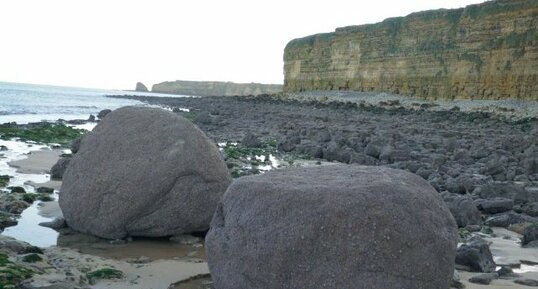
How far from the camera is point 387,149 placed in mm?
11625

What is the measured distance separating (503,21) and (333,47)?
75.3 ft

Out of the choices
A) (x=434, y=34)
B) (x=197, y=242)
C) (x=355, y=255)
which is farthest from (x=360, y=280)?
(x=434, y=34)

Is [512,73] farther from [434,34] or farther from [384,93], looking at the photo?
[384,93]

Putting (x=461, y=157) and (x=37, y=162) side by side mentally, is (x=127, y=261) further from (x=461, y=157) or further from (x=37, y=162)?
(x=461, y=157)

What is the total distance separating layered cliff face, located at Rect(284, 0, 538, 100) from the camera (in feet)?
97.9

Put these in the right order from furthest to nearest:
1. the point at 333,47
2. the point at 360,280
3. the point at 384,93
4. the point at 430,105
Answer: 1. the point at 333,47
2. the point at 384,93
3. the point at 430,105
4. the point at 360,280

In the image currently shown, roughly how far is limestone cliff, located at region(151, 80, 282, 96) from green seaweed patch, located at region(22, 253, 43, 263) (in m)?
151

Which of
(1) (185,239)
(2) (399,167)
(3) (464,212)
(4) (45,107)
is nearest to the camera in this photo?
(1) (185,239)

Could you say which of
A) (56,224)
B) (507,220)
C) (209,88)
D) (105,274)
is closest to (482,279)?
(507,220)

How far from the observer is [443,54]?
36.5 metres

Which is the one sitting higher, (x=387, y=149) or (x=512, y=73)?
(x=512, y=73)

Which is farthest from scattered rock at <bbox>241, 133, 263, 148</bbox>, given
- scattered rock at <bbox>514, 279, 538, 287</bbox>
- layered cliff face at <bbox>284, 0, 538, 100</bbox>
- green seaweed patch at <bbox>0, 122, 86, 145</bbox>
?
layered cliff face at <bbox>284, 0, 538, 100</bbox>

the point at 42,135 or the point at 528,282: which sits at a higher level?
the point at 528,282

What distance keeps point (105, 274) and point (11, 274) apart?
Answer: 2.10 feet
